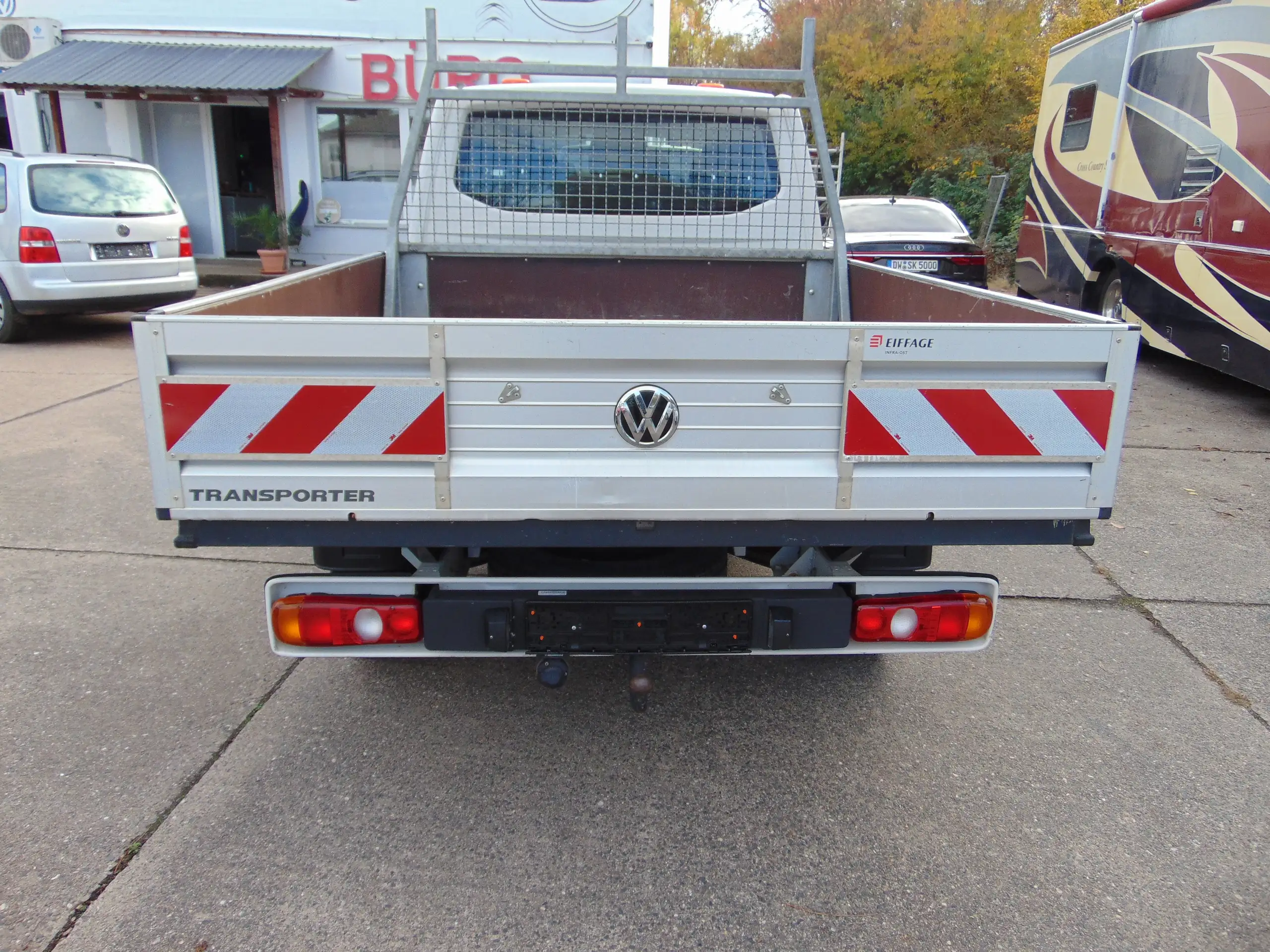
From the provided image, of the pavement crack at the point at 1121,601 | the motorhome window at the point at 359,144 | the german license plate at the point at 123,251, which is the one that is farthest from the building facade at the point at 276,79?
the pavement crack at the point at 1121,601

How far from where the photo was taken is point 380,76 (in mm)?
14773

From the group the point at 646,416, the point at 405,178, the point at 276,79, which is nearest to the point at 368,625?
the point at 646,416

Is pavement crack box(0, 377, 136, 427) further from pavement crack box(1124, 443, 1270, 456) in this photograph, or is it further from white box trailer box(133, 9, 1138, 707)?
pavement crack box(1124, 443, 1270, 456)

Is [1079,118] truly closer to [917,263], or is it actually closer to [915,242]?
[915,242]

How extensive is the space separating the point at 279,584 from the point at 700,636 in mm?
1232

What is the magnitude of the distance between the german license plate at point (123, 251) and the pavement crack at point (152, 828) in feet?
26.7

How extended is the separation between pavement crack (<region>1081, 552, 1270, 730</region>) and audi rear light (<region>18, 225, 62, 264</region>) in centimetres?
977

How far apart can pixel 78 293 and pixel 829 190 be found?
342 inches

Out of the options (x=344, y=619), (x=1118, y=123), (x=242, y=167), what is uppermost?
(x=1118, y=123)

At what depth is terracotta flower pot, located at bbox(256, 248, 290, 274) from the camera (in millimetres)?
14680

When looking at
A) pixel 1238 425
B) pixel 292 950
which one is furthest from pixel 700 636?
pixel 1238 425

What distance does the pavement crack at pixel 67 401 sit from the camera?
23.6 feet

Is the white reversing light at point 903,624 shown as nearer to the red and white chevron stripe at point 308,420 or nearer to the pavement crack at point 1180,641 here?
the red and white chevron stripe at point 308,420

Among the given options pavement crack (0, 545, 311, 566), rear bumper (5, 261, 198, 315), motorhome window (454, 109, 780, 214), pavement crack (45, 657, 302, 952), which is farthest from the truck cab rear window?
pavement crack (45, 657, 302, 952)
